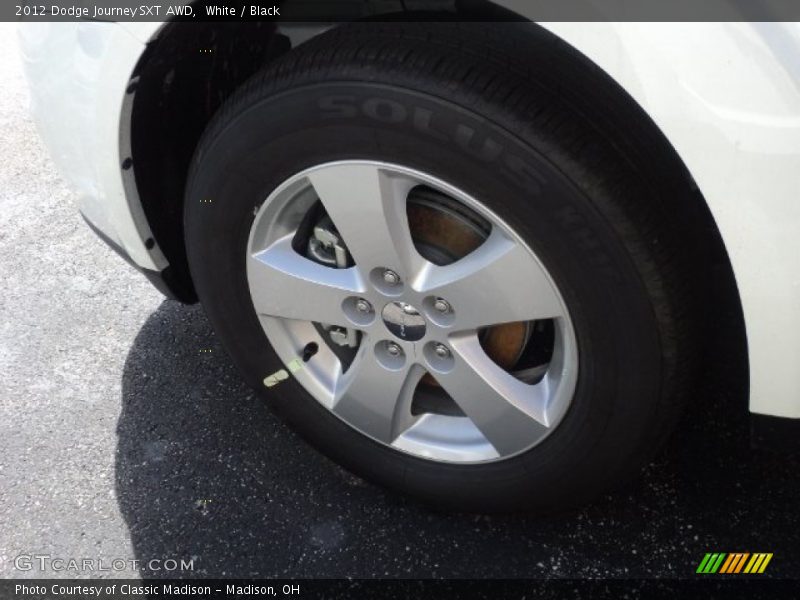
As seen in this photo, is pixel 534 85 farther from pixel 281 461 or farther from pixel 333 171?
pixel 281 461

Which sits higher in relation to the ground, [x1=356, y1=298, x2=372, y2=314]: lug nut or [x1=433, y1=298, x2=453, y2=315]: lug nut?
[x1=433, y1=298, x2=453, y2=315]: lug nut

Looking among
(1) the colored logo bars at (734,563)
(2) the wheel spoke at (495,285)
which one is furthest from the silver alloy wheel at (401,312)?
(1) the colored logo bars at (734,563)

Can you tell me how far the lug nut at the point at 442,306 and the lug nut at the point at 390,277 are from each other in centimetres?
8

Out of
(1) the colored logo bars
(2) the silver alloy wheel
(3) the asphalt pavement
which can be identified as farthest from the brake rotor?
(1) the colored logo bars

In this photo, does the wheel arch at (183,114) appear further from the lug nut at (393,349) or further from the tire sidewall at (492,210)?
the lug nut at (393,349)

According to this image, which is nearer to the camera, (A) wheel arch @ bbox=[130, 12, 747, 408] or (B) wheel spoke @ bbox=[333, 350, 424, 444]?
(A) wheel arch @ bbox=[130, 12, 747, 408]

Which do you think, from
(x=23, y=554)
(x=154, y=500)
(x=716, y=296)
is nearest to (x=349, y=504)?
(x=154, y=500)

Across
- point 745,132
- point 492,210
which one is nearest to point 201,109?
point 492,210

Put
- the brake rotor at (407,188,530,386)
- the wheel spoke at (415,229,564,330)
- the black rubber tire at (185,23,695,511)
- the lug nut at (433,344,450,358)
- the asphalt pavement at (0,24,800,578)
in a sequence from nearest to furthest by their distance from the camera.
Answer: the black rubber tire at (185,23,695,511) → the wheel spoke at (415,229,564,330) → the brake rotor at (407,188,530,386) → the lug nut at (433,344,450,358) → the asphalt pavement at (0,24,800,578)

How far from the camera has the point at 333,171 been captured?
56.5 inches

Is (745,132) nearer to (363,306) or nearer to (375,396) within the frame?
(363,306)

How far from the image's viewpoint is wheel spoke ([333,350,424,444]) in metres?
1.67

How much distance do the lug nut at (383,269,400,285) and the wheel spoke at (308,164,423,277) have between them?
2cm

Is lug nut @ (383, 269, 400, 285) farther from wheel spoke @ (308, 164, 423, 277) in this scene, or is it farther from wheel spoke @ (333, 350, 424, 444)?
wheel spoke @ (333, 350, 424, 444)
